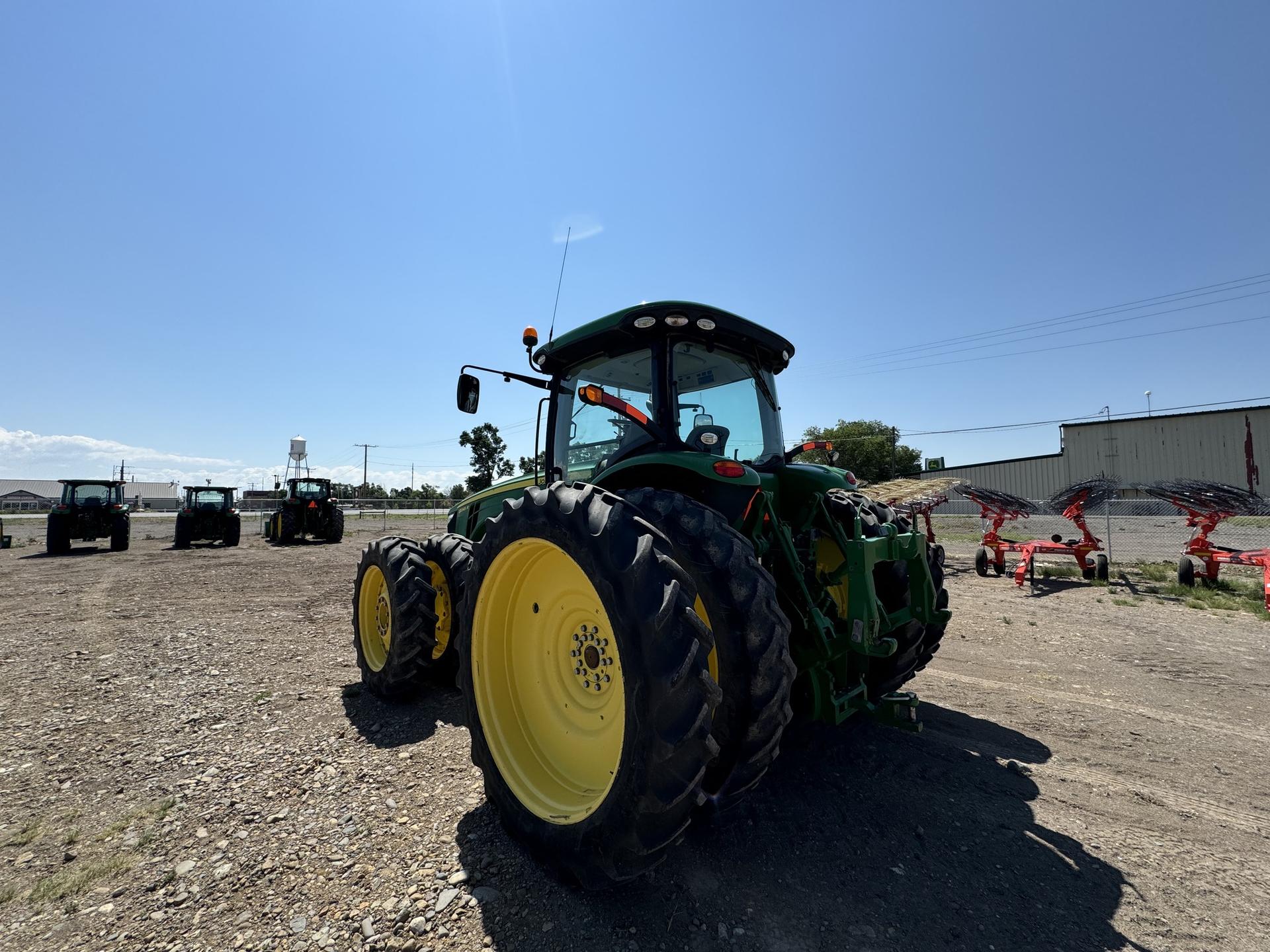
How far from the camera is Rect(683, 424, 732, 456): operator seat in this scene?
10.3 feet

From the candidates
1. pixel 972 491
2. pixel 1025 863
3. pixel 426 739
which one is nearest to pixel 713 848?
pixel 1025 863

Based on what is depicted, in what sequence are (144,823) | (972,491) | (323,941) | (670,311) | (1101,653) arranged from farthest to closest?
(972,491)
(1101,653)
(670,311)
(144,823)
(323,941)

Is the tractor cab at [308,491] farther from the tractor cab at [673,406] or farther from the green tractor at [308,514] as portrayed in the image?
the tractor cab at [673,406]

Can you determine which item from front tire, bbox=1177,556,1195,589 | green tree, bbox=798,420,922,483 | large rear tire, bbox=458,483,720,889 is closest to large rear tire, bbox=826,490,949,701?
large rear tire, bbox=458,483,720,889

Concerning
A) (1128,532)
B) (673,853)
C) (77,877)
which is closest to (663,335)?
(673,853)

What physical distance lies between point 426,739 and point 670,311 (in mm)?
2905

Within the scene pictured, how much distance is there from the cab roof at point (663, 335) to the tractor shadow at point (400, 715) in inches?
86.7

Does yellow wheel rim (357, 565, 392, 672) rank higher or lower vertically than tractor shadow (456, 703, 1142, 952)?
higher

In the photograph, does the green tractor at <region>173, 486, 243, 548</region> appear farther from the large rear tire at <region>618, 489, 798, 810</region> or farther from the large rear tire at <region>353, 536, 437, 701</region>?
the large rear tire at <region>618, 489, 798, 810</region>

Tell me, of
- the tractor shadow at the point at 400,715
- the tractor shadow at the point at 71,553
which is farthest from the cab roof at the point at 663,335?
the tractor shadow at the point at 71,553

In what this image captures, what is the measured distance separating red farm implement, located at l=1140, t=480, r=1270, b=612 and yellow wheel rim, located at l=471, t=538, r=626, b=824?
10.7m

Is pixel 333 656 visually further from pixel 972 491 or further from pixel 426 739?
pixel 972 491

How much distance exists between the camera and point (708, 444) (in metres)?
3.17

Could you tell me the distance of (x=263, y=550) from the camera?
55.8 feet
